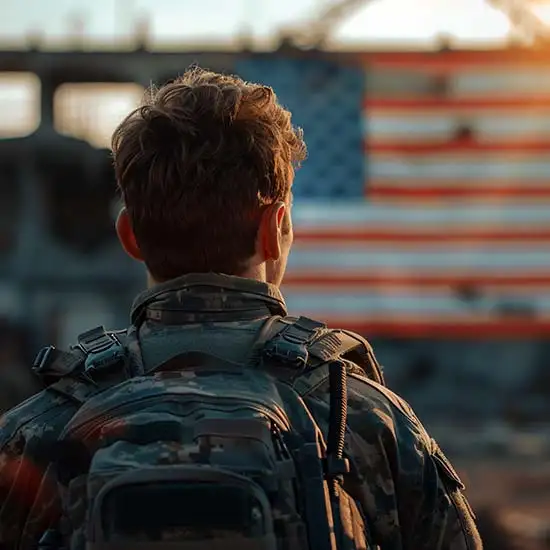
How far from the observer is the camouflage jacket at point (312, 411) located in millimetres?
1570

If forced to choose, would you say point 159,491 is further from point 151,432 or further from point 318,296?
point 318,296

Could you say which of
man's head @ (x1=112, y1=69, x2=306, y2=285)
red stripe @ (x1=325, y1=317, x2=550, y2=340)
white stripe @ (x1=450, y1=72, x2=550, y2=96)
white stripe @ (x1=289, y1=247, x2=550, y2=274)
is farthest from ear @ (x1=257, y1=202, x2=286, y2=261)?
white stripe @ (x1=450, y1=72, x2=550, y2=96)

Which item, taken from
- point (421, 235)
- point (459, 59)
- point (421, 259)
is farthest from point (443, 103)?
point (421, 259)

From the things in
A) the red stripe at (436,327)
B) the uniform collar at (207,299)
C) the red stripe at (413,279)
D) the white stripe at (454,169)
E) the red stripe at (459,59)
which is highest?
the uniform collar at (207,299)

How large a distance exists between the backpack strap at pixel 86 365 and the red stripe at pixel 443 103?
9.73 m

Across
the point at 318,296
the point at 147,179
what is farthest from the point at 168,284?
the point at 318,296

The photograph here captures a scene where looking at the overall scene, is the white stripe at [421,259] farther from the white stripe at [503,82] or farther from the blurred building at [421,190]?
the white stripe at [503,82]

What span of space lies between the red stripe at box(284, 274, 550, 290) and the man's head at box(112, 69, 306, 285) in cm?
904

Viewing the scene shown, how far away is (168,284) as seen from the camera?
5.31ft

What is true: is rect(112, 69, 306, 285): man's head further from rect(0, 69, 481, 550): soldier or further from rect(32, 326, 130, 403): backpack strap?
rect(32, 326, 130, 403): backpack strap

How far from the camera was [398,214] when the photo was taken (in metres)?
11.1

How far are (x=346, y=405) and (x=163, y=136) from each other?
15.3 inches

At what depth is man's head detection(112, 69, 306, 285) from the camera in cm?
157

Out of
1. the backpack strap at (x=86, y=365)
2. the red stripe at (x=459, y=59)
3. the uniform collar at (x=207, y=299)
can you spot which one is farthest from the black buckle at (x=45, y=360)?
the red stripe at (x=459, y=59)
